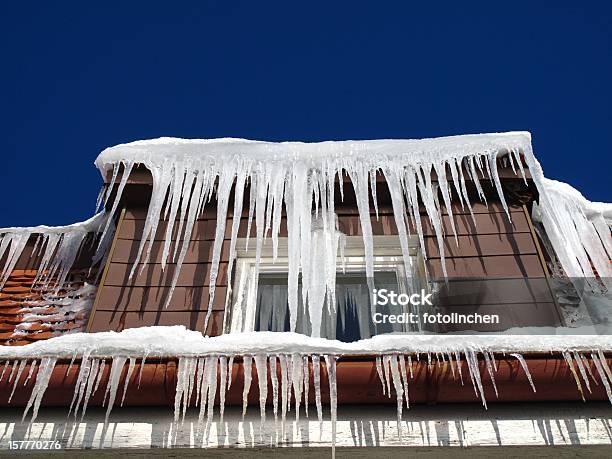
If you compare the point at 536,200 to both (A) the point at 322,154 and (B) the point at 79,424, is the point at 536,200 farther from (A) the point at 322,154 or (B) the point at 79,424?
(B) the point at 79,424

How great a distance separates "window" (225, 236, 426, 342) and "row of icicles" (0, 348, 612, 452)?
35.0 inches

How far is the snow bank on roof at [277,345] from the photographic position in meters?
2.57

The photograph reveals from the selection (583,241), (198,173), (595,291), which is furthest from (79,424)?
(583,241)

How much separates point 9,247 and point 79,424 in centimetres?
238

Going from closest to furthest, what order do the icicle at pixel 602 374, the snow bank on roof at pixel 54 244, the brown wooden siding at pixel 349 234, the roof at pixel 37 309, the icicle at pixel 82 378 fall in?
1. the icicle at pixel 602 374
2. the icicle at pixel 82 378
3. the brown wooden siding at pixel 349 234
4. the roof at pixel 37 309
5. the snow bank on roof at pixel 54 244

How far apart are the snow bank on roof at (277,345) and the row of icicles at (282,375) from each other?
0.03 meters

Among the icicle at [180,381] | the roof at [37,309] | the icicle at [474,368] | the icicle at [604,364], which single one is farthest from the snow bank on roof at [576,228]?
the roof at [37,309]

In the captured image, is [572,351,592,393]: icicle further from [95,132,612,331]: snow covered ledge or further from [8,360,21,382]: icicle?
[8,360,21,382]: icicle

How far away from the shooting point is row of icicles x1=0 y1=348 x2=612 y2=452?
99.9 inches

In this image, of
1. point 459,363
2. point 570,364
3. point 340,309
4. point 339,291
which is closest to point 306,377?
point 459,363

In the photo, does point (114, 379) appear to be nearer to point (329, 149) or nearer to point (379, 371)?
point (379, 371)

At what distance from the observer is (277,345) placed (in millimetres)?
2568

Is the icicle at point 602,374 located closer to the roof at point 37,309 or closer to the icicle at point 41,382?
the icicle at point 41,382

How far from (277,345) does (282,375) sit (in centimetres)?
12
